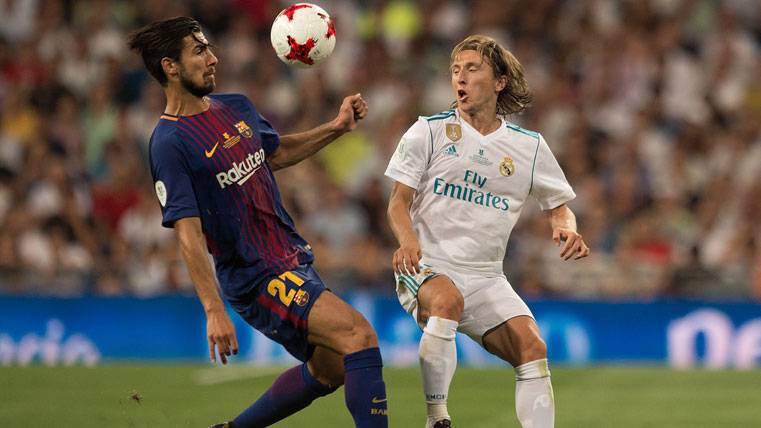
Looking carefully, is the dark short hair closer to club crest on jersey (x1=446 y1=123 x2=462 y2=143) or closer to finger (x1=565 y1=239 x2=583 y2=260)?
club crest on jersey (x1=446 y1=123 x2=462 y2=143)

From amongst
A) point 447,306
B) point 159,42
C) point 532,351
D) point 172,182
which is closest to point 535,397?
point 532,351

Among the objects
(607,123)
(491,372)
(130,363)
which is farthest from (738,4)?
(130,363)

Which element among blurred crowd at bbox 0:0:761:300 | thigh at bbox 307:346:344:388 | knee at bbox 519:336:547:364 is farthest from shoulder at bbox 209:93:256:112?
blurred crowd at bbox 0:0:761:300

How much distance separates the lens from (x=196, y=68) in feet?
20.1

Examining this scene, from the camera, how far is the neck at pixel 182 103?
6.15 meters

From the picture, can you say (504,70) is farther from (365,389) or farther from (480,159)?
(365,389)

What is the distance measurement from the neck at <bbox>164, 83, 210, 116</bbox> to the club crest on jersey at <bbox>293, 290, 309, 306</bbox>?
3.31 feet

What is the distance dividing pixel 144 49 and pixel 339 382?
188 centimetres

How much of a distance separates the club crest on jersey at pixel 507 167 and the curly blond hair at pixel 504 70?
0.38 metres

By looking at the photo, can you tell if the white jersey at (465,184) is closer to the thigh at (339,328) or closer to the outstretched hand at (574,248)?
the outstretched hand at (574,248)

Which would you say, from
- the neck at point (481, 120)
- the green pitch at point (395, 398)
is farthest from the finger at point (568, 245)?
the green pitch at point (395, 398)

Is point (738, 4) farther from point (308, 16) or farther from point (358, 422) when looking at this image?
point (358, 422)

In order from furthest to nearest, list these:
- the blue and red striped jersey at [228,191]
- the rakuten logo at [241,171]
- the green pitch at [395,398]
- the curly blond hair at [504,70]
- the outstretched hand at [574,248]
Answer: the green pitch at [395,398] < the curly blond hair at [504,70] < the outstretched hand at [574,248] < the rakuten logo at [241,171] < the blue and red striped jersey at [228,191]

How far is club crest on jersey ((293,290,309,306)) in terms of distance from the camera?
19.6ft
